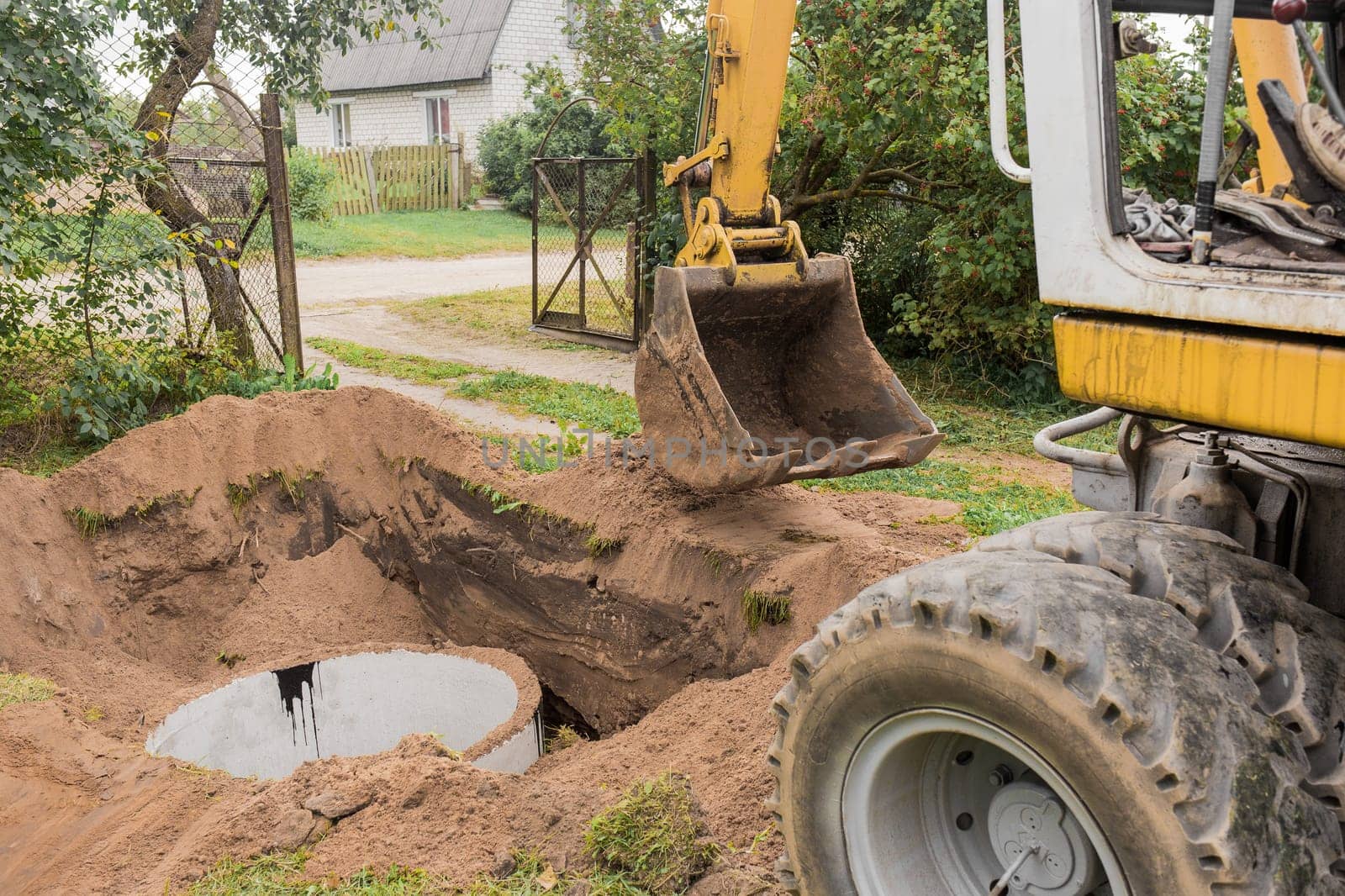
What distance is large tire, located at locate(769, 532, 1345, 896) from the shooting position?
1925 mm

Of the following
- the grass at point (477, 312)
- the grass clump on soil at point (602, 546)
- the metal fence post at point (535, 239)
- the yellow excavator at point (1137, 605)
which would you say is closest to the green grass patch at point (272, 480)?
the grass clump on soil at point (602, 546)

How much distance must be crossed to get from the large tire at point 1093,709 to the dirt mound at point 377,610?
3.42 ft

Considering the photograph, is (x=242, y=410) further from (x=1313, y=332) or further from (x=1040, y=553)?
(x=1313, y=332)

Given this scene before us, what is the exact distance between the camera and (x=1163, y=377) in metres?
2.15

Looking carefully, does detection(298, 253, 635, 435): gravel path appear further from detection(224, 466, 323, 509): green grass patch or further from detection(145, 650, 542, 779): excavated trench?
detection(145, 650, 542, 779): excavated trench

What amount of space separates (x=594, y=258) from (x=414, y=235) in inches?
426

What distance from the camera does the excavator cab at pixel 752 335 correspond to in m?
5.13

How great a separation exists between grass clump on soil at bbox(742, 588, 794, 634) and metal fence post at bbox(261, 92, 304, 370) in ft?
17.7

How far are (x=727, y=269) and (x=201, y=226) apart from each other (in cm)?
473

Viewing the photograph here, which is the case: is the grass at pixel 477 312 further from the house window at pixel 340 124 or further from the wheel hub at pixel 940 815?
the house window at pixel 340 124

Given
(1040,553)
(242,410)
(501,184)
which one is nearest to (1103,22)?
(1040,553)

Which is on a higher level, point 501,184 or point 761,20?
point 501,184

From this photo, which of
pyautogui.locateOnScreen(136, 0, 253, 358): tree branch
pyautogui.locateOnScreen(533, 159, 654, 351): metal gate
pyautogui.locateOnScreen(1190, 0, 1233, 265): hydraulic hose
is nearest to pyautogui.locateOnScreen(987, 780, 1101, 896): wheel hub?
pyautogui.locateOnScreen(1190, 0, 1233, 265): hydraulic hose

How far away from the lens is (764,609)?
5.04 metres
